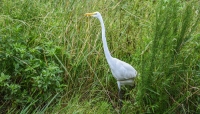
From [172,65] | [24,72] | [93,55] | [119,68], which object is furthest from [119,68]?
[24,72]

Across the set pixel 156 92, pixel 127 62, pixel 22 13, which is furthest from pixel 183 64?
pixel 22 13

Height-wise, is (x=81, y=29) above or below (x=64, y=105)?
above

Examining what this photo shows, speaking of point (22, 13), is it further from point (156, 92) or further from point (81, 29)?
point (156, 92)

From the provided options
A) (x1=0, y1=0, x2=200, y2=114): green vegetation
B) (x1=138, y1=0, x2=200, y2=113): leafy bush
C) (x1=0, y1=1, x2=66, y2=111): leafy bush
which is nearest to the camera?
(x1=138, y1=0, x2=200, y2=113): leafy bush

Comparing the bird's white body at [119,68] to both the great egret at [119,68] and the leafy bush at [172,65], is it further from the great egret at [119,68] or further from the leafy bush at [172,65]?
the leafy bush at [172,65]

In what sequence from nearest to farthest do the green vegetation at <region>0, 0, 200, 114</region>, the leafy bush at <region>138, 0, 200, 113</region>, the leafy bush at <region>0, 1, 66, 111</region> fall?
the leafy bush at <region>138, 0, 200, 113</region> → the green vegetation at <region>0, 0, 200, 114</region> → the leafy bush at <region>0, 1, 66, 111</region>

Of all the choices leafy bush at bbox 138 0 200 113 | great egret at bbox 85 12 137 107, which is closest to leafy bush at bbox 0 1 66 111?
great egret at bbox 85 12 137 107

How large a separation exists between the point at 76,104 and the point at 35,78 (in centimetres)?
41

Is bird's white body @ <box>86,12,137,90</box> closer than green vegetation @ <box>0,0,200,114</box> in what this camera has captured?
No

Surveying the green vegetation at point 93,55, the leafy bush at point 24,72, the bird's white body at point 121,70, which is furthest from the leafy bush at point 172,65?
the leafy bush at point 24,72

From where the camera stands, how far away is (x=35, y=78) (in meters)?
3.78

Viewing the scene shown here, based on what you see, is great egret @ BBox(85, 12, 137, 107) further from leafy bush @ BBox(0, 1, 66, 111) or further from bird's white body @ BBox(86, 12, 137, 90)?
leafy bush @ BBox(0, 1, 66, 111)

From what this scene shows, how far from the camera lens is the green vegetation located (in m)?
3.43

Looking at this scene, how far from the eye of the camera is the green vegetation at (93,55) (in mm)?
3428
